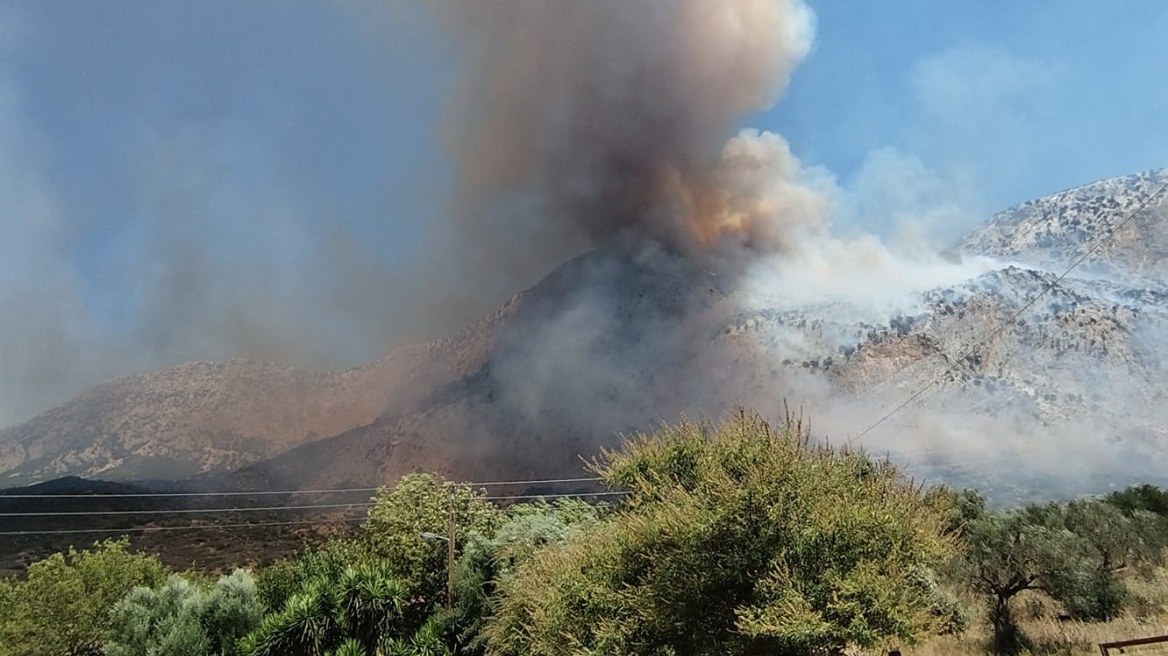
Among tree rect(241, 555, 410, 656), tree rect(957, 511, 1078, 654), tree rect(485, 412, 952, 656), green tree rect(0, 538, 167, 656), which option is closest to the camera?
tree rect(485, 412, 952, 656)

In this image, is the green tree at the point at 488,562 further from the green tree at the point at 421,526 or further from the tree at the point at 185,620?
the tree at the point at 185,620

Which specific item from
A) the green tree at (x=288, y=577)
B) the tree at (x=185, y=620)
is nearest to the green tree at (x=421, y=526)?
the green tree at (x=288, y=577)

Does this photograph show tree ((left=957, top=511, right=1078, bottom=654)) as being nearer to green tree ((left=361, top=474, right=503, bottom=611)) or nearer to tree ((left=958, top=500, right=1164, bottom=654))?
tree ((left=958, top=500, right=1164, bottom=654))

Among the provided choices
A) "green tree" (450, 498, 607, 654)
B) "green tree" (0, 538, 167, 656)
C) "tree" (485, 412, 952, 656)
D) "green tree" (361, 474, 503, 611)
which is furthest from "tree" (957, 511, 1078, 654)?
"green tree" (0, 538, 167, 656)

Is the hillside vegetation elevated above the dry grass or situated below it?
above

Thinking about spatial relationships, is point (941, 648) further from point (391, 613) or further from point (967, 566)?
point (391, 613)

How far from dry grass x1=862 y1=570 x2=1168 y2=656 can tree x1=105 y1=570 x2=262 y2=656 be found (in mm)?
22177

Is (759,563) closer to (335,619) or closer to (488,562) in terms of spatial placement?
(335,619)

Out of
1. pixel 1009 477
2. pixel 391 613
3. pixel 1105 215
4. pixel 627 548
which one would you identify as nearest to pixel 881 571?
pixel 627 548

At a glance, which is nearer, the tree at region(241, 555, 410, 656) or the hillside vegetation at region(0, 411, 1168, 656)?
the hillside vegetation at region(0, 411, 1168, 656)

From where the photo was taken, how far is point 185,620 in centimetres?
2272

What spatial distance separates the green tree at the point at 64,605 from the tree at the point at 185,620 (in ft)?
12.8

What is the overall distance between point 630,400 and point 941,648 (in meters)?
102

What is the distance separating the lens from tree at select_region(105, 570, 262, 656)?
858 inches
